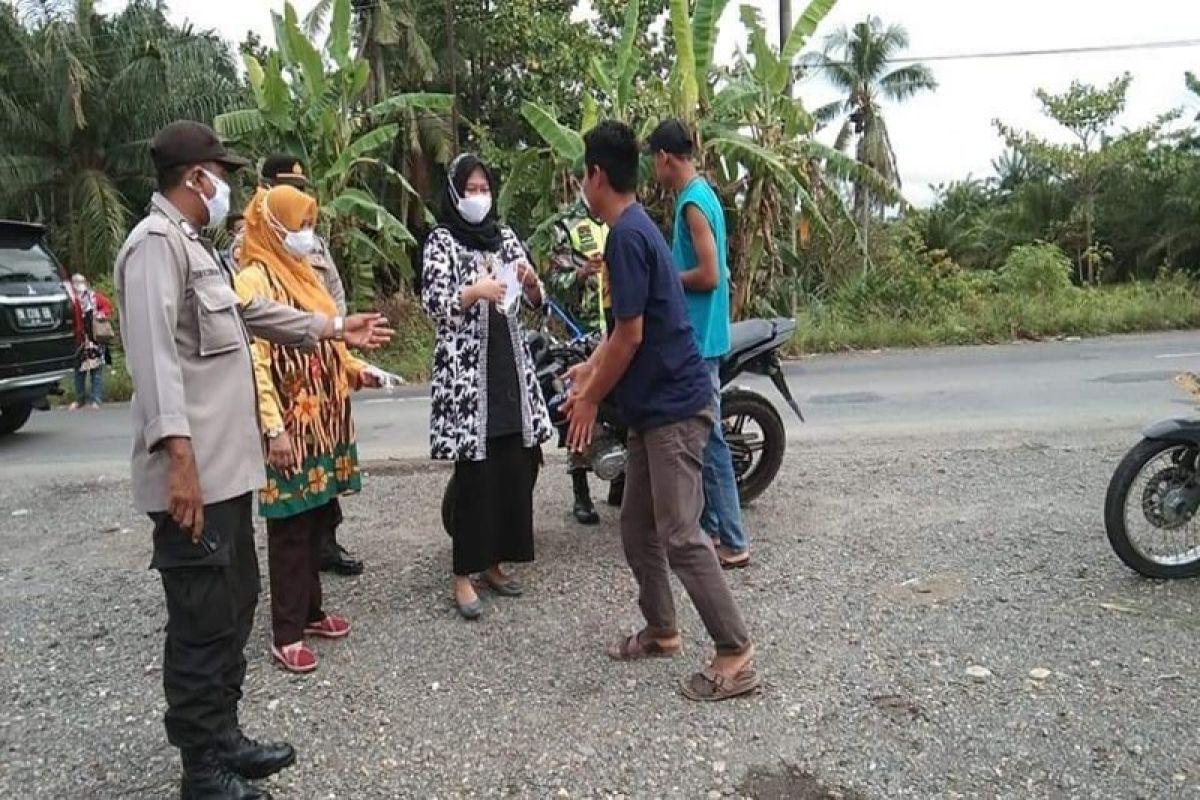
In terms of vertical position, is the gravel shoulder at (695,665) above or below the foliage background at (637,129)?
below

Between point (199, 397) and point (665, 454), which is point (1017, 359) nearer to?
point (665, 454)

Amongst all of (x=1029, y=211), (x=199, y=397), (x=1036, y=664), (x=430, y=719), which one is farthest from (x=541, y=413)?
(x=1029, y=211)

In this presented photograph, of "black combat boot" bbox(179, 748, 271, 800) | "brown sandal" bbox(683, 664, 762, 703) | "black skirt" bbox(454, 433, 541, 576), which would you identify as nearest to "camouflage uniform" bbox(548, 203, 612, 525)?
"black skirt" bbox(454, 433, 541, 576)

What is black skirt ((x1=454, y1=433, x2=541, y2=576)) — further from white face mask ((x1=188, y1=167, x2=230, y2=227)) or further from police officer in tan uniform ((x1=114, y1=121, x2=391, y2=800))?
white face mask ((x1=188, y1=167, x2=230, y2=227))

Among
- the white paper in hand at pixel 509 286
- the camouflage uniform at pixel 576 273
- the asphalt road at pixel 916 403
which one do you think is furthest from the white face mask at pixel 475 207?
the asphalt road at pixel 916 403

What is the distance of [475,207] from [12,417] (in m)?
7.62

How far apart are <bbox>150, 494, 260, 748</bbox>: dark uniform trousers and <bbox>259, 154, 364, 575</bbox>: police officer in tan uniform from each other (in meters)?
1.21

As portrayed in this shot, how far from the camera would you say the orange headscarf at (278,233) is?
3574mm

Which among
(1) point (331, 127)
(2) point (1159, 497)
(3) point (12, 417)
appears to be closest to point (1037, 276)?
(1) point (331, 127)

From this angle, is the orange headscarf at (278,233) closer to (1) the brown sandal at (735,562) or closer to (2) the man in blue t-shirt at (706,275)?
(2) the man in blue t-shirt at (706,275)

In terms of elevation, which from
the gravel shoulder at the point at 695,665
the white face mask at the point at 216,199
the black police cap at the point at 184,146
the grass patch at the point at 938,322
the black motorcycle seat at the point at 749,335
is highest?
the black police cap at the point at 184,146

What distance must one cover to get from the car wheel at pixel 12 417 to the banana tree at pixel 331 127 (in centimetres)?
431

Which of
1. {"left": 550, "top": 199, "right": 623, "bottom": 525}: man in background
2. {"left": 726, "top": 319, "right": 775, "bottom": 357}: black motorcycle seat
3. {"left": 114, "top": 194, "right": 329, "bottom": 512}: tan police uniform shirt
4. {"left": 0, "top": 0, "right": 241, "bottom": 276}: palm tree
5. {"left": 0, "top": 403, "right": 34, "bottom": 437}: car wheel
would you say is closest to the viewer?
{"left": 114, "top": 194, "right": 329, "bottom": 512}: tan police uniform shirt

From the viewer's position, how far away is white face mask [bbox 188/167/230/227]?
2.73 m
